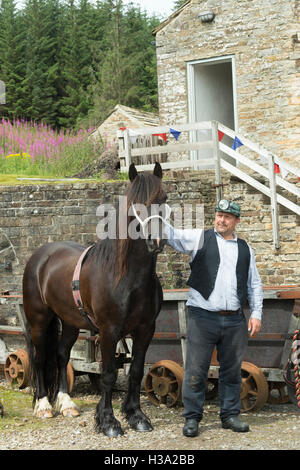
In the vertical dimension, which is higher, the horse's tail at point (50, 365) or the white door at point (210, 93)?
the white door at point (210, 93)

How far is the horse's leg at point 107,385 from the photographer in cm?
527

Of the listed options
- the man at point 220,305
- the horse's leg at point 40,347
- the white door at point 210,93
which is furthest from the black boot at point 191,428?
the white door at point 210,93

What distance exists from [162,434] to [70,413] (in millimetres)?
1193

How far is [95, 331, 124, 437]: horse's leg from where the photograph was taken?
207 inches

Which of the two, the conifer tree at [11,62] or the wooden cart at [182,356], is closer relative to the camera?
the wooden cart at [182,356]

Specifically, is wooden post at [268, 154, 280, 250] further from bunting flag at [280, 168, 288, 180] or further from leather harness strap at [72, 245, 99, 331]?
leather harness strap at [72, 245, 99, 331]

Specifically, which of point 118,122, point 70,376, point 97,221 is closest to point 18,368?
point 70,376

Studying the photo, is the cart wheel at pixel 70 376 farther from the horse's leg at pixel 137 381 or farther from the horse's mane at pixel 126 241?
the horse's mane at pixel 126 241

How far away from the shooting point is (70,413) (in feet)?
20.1

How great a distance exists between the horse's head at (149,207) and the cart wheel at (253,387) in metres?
1.82

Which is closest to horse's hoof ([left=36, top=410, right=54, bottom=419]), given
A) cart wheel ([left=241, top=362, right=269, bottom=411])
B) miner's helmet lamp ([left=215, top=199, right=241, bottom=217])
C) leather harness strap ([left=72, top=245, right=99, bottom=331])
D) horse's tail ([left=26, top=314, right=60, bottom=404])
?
horse's tail ([left=26, top=314, right=60, bottom=404])

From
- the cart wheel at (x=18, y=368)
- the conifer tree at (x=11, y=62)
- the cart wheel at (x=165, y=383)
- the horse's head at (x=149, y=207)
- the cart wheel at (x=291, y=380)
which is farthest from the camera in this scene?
the conifer tree at (x=11, y=62)
